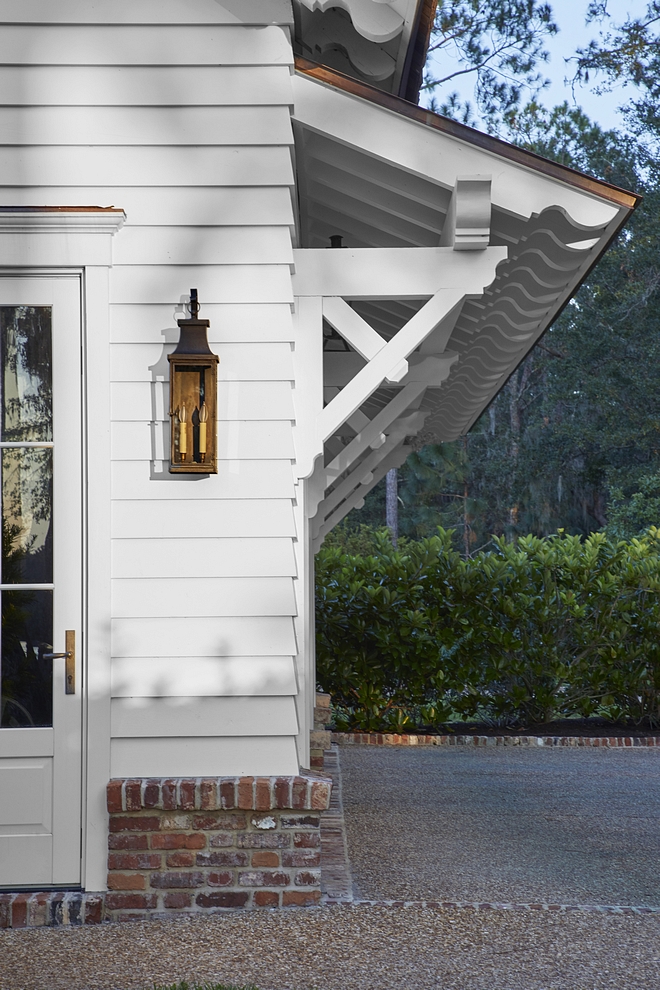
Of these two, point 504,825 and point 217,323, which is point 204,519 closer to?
point 217,323

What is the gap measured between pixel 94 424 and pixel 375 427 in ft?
5.37

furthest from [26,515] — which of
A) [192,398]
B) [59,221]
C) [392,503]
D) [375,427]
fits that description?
[392,503]

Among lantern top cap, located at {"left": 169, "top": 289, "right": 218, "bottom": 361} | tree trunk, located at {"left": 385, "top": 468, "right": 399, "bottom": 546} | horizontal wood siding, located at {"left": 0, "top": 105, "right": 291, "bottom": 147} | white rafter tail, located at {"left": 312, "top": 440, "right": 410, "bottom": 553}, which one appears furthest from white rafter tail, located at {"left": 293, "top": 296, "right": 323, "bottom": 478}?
tree trunk, located at {"left": 385, "top": 468, "right": 399, "bottom": 546}

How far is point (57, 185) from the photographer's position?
3.88 metres

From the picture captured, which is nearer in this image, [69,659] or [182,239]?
[69,659]

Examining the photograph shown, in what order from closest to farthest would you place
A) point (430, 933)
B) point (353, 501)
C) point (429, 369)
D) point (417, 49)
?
point (430, 933), point (417, 49), point (429, 369), point (353, 501)

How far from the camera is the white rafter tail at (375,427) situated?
4938 millimetres

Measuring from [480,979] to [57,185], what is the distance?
3.18m

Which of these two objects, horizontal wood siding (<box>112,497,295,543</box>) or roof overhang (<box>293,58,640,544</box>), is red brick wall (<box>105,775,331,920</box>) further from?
roof overhang (<box>293,58,640,544</box>)

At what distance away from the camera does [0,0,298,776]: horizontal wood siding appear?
3.80m

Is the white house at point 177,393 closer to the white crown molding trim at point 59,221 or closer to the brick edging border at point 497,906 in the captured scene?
the white crown molding trim at point 59,221

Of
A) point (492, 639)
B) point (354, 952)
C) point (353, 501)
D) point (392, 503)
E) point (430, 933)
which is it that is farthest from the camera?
point (392, 503)

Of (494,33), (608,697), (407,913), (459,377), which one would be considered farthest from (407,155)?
(494,33)

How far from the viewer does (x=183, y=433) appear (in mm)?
3732
